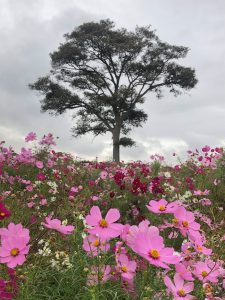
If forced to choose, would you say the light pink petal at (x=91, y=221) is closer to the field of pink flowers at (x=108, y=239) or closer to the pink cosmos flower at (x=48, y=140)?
the field of pink flowers at (x=108, y=239)

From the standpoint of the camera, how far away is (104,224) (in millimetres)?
2086

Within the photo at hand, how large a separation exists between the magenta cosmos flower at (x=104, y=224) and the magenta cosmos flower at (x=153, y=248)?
0.15 meters

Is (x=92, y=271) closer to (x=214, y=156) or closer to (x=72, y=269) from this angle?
(x=72, y=269)

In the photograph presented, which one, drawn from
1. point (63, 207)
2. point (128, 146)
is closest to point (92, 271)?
point (63, 207)

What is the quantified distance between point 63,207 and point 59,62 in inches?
1037

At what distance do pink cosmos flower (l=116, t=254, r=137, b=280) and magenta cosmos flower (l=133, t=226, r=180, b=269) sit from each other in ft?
0.85

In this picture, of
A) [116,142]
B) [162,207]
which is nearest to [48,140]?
[162,207]

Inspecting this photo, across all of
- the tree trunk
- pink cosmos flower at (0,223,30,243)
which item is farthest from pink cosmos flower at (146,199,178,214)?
the tree trunk

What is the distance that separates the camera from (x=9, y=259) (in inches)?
76.8

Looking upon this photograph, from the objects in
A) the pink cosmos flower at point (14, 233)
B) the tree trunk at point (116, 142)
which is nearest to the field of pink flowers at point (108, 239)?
the pink cosmos flower at point (14, 233)

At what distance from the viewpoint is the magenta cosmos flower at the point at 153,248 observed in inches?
74.6

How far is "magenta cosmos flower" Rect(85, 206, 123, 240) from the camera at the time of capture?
2053mm

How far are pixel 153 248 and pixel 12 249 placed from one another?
1.89 feet

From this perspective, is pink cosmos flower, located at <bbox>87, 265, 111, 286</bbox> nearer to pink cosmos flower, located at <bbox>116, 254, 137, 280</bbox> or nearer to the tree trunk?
pink cosmos flower, located at <bbox>116, 254, 137, 280</bbox>
